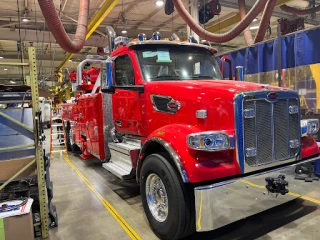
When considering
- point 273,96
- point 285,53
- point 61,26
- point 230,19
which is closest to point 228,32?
point 285,53

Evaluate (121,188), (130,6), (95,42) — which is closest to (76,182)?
(121,188)

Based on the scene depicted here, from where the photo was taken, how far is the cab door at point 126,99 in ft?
12.1

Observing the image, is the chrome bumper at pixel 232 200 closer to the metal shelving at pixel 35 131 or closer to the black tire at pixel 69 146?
the metal shelving at pixel 35 131

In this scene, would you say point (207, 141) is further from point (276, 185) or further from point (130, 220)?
point (130, 220)

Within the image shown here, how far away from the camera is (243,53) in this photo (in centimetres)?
623

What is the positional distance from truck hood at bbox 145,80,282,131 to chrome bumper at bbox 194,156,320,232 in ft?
1.89

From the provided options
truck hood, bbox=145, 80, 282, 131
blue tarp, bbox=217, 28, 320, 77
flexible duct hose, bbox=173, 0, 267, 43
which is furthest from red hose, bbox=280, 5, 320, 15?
truck hood, bbox=145, 80, 282, 131

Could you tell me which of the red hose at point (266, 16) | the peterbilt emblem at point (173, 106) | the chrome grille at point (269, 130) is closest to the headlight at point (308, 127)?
the chrome grille at point (269, 130)

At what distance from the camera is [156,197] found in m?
3.07

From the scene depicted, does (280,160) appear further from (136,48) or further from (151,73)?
(136,48)

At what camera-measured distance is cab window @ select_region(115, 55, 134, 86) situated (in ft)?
12.5

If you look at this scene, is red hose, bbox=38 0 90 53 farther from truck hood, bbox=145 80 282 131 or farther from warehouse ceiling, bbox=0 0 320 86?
truck hood, bbox=145 80 282 131

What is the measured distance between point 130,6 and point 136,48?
6.58m

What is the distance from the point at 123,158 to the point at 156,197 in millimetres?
1001
